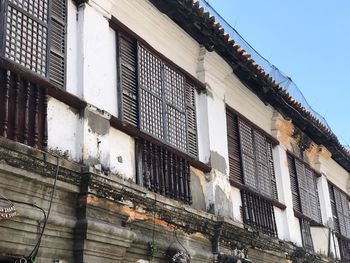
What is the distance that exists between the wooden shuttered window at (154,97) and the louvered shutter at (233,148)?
4.18 feet

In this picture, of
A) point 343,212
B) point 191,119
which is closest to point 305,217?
point 343,212

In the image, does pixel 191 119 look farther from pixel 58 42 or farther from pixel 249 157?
pixel 58 42

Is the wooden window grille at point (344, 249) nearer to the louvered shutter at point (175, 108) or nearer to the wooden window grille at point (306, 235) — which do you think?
the wooden window grille at point (306, 235)

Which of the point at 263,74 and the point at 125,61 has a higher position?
the point at 263,74

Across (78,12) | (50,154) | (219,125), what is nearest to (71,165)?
(50,154)

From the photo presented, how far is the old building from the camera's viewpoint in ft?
17.5

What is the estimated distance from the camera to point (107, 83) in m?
6.66

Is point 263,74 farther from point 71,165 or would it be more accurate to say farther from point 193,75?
point 71,165

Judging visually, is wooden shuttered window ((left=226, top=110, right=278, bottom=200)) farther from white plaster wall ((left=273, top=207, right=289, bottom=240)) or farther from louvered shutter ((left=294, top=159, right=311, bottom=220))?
louvered shutter ((left=294, top=159, right=311, bottom=220))

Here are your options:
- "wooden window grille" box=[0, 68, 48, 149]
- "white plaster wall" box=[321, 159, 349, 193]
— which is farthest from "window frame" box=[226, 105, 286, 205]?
"wooden window grille" box=[0, 68, 48, 149]

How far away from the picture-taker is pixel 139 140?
23.0 feet

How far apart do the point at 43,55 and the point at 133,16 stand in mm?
1957

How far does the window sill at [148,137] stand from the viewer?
21.6 feet

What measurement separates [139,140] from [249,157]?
3624mm
